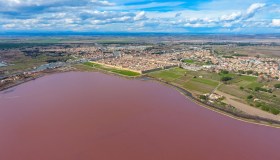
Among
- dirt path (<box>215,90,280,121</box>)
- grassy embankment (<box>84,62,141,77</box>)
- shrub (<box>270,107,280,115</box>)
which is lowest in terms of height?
dirt path (<box>215,90,280,121</box>)

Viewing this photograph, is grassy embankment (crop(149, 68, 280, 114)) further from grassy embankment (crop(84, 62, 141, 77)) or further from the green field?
grassy embankment (crop(84, 62, 141, 77))

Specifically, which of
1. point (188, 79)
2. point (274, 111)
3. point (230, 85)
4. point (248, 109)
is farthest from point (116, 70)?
point (274, 111)

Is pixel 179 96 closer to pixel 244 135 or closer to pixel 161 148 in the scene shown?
pixel 244 135

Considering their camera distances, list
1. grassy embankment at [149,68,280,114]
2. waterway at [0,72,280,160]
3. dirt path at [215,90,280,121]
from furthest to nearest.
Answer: grassy embankment at [149,68,280,114] → dirt path at [215,90,280,121] → waterway at [0,72,280,160]

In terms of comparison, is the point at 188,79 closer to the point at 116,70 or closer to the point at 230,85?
the point at 230,85

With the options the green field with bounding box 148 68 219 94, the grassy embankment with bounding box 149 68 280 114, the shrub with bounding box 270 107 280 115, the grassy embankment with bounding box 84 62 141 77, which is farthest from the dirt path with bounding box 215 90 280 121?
the grassy embankment with bounding box 84 62 141 77

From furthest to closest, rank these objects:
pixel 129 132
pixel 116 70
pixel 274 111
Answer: pixel 116 70 < pixel 274 111 < pixel 129 132
